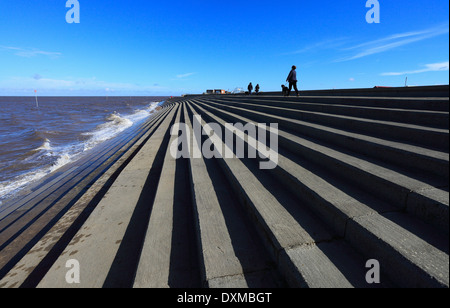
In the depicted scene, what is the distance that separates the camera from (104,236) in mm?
2781

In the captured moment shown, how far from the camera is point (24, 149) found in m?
11.0

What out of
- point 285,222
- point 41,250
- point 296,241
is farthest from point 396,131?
point 41,250

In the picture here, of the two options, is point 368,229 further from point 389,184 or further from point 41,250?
point 41,250

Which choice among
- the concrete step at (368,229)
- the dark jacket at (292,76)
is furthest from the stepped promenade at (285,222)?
the dark jacket at (292,76)

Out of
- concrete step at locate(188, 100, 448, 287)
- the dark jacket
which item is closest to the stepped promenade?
concrete step at locate(188, 100, 448, 287)

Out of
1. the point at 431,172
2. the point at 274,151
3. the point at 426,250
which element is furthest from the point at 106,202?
the point at 431,172

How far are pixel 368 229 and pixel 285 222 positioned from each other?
72cm

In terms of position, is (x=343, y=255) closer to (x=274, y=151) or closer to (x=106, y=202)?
(x=274, y=151)

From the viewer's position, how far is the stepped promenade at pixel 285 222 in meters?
1.65

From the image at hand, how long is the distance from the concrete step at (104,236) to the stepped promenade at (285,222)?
2cm

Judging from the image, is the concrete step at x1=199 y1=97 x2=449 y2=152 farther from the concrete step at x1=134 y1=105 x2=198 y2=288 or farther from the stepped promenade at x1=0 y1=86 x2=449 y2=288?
the concrete step at x1=134 y1=105 x2=198 y2=288

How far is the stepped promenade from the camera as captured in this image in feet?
5.41

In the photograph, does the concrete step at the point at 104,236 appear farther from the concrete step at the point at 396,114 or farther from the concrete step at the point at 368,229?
the concrete step at the point at 396,114
